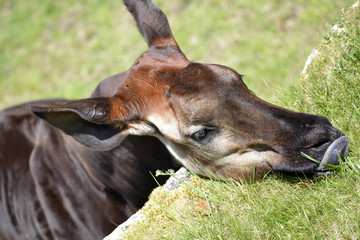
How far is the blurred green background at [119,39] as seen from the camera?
661 centimetres

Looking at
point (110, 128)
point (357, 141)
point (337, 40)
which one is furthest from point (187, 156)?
point (337, 40)

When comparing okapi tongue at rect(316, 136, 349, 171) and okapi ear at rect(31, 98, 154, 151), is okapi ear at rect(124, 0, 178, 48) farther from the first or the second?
A: okapi tongue at rect(316, 136, 349, 171)

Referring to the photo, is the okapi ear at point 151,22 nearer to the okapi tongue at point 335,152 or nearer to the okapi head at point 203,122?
the okapi head at point 203,122

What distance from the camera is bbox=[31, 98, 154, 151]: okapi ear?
2.82 m

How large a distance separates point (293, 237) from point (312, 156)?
1.68 feet

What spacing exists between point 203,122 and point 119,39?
6468 mm

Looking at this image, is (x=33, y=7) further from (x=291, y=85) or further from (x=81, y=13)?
(x=291, y=85)

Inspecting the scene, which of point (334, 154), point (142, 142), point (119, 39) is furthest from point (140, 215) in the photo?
point (119, 39)

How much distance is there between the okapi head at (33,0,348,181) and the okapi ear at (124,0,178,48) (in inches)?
12.8

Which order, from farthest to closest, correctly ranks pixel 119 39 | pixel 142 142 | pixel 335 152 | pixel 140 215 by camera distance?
pixel 119 39 < pixel 142 142 < pixel 140 215 < pixel 335 152

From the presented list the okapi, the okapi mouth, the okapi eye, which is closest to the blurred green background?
the okapi

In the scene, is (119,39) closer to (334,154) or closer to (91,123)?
(91,123)

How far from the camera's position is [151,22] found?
11.9 feet

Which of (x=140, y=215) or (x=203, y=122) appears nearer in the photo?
(x=203, y=122)
